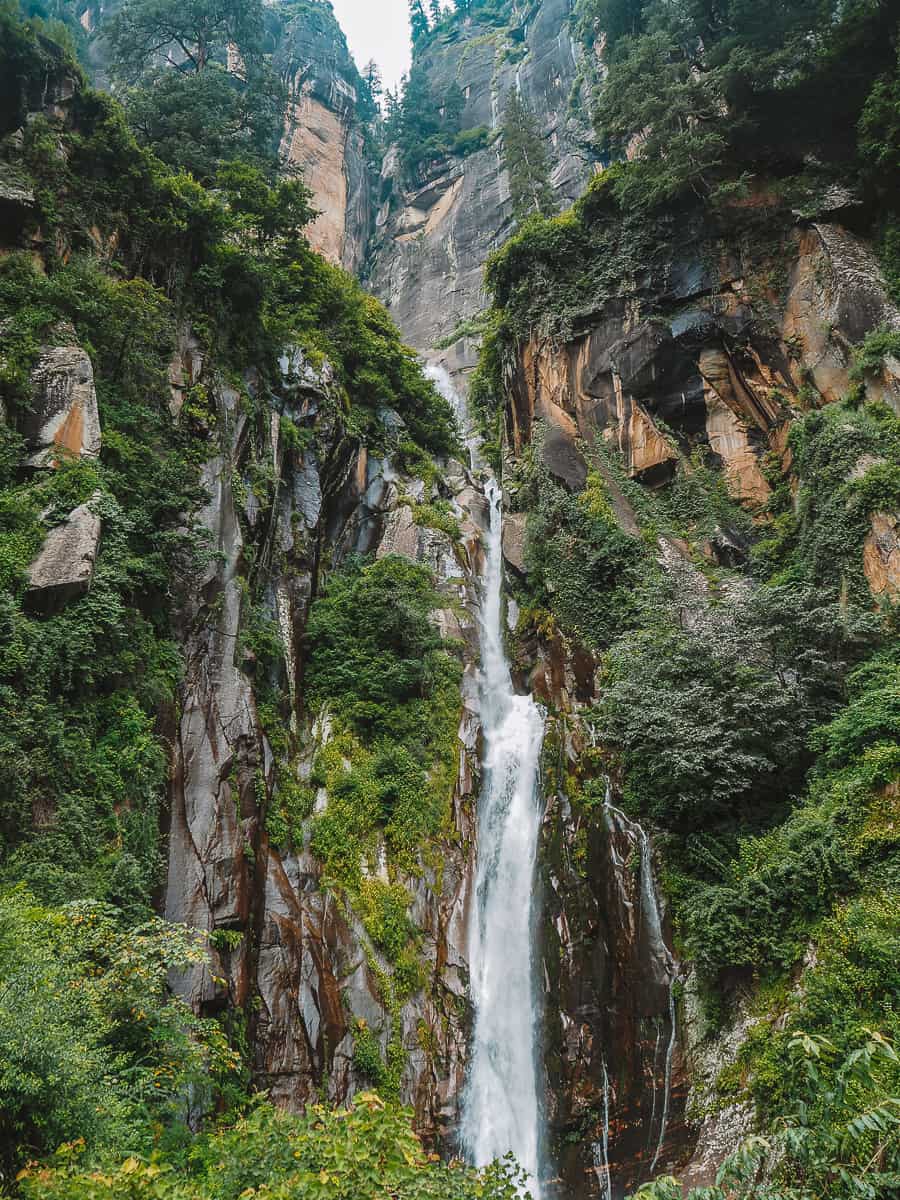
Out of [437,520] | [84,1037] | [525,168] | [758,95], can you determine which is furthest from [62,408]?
[525,168]

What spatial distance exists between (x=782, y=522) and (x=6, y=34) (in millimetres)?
19960

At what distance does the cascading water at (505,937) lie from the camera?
420 inches

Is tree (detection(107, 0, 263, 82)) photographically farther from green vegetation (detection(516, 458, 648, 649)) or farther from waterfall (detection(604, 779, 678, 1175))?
waterfall (detection(604, 779, 678, 1175))

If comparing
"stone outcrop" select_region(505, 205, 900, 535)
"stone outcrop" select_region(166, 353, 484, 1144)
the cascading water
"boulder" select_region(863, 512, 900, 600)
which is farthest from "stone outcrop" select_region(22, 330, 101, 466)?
"boulder" select_region(863, 512, 900, 600)

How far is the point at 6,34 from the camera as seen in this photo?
1348 centimetres

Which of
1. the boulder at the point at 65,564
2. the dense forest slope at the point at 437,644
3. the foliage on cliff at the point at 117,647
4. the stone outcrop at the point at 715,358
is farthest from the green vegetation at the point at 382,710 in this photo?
the stone outcrop at the point at 715,358

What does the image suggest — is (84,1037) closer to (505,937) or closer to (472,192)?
(505,937)

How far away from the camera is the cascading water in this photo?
35.0 ft

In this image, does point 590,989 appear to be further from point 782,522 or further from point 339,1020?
point 782,522

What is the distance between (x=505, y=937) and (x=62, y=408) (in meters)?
12.4

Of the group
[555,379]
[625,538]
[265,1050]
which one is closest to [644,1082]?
[265,1050]

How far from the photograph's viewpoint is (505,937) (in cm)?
1286

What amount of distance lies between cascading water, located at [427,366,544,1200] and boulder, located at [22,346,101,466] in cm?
1078

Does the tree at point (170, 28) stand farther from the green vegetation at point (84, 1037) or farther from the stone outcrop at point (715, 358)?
the green vegetation at point (84, 1037)
